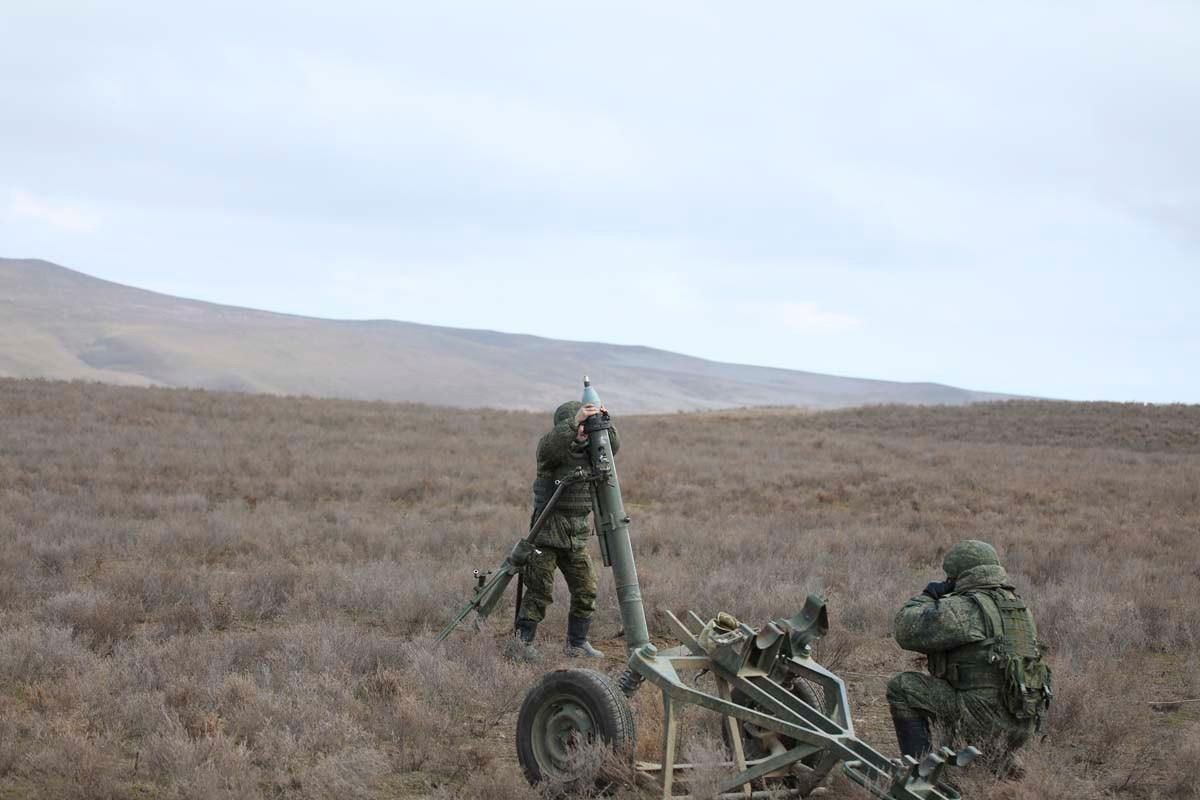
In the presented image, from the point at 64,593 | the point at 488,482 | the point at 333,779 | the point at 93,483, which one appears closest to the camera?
the point at 333,779

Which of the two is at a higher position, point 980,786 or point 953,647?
point 953,647

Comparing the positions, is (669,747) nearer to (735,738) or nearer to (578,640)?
(735,738)

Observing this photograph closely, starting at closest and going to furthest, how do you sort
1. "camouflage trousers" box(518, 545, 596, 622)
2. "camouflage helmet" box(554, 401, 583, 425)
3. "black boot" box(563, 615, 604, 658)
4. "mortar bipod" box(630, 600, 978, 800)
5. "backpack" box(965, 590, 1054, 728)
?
"mortar bipod" box(630, 600, 978, 800), "backpack" box(965, 590, 1054, 728), "camouflage helmet" box(554, 401, 583, 425), "camouflage trousers" box(518, 545, 596, 622), "black boot" box(563, 615, 604, 658)

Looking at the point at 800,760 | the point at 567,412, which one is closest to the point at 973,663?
the point at 800,760

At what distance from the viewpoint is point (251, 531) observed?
12930 mm

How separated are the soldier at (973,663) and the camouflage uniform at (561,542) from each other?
327 cm

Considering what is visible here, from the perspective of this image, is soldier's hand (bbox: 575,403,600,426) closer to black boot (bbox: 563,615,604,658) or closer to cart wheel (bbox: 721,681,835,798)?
cart wheel (bbox: 721,681,835,798)

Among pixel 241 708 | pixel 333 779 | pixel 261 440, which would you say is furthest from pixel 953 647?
pixel 261 440

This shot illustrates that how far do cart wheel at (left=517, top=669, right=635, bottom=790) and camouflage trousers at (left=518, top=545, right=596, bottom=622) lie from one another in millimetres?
2938

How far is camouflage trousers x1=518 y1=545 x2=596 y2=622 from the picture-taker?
27.1ft

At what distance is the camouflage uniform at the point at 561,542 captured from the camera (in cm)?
814

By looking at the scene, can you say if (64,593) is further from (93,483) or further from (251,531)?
(93,483)

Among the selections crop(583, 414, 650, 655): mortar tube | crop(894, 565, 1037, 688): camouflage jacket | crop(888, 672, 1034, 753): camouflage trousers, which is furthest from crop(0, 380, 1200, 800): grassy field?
crop(583, 414, 650, 655): mortar tube

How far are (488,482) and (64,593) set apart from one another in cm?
1039
